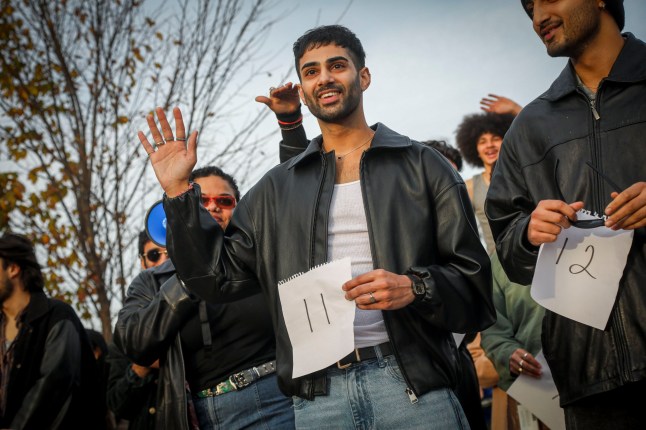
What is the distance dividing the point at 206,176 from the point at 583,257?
2.73 m

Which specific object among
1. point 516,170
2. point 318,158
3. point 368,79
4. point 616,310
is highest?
point 368,79

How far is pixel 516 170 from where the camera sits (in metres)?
2.72

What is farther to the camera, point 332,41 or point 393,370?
point 332,41

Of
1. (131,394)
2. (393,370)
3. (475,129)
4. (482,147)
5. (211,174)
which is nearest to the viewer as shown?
(393,370)

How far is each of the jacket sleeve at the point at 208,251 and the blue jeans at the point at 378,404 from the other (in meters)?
0.64

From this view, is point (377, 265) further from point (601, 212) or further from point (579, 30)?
point (579, 30)

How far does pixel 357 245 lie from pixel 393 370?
51 cm

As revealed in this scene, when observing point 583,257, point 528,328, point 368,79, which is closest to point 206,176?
point 368,79

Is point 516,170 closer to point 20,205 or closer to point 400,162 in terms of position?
point 400,162

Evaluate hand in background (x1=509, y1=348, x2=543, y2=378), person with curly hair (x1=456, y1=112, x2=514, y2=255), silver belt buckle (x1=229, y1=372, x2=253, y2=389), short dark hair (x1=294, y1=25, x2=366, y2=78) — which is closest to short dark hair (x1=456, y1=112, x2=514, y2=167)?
person with curly hair (x1=456, y1=112, x2=514, y2=255)

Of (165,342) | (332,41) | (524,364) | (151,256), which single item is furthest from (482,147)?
(165,342)

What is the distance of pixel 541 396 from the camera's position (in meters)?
3.66

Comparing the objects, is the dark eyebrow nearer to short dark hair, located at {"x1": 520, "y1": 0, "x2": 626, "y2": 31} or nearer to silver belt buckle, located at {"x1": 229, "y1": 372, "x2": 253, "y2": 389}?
short dark hair, located at {"x1": 520, "y1": 0, "x2": 626, "y2": 31}

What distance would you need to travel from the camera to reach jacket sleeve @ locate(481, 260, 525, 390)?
13.6 ft
